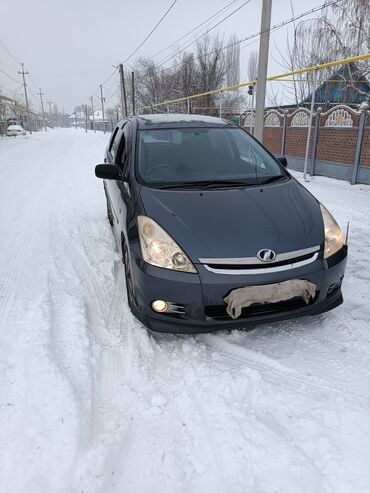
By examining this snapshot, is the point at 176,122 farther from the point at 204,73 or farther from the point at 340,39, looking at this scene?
the point at 204,73

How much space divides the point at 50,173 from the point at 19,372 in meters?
9.69

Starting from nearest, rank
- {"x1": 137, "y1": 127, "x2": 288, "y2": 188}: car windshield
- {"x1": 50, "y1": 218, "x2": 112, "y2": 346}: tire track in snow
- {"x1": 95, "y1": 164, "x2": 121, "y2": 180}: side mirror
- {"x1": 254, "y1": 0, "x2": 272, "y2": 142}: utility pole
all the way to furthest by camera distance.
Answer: {"x1": 50, "y1": 218, "x2": 112, "y2": 346}: tire track in snow
{"x1": 137, "y1": 127, "x2": 288, "y2": 188}: car windshield
{"x1": 95, "y1": 164, "x2": 121, "y2": 180}: side mirror
{"x1": 254, "y1": 0, "x2": 272, "y2": 142}: utility pole

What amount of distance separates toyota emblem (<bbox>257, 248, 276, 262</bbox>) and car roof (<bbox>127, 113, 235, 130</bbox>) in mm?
2042

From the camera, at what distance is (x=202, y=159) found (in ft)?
11.9

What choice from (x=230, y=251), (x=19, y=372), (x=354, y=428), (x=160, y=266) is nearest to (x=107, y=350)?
(x=19, y=372)

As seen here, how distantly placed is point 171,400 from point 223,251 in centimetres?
98

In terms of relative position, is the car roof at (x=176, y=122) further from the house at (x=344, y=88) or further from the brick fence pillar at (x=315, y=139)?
the house at (x=344, y=88)

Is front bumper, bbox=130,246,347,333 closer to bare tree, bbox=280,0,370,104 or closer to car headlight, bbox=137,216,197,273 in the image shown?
car headlight, bbox=137,216,197,273

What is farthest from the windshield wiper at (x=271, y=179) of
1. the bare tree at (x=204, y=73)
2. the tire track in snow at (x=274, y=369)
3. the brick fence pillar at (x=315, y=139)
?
the bare tree at (x=204, y=73)

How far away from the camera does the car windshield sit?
3.34 metres

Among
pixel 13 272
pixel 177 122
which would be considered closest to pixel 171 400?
pixel 13 272

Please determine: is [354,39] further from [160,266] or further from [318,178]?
[160,266]

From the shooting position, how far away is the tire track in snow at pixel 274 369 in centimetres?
226

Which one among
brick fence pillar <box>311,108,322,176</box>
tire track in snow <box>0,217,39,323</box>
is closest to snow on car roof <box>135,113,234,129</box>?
tire track in snow <box>0,217,39,323</box>
